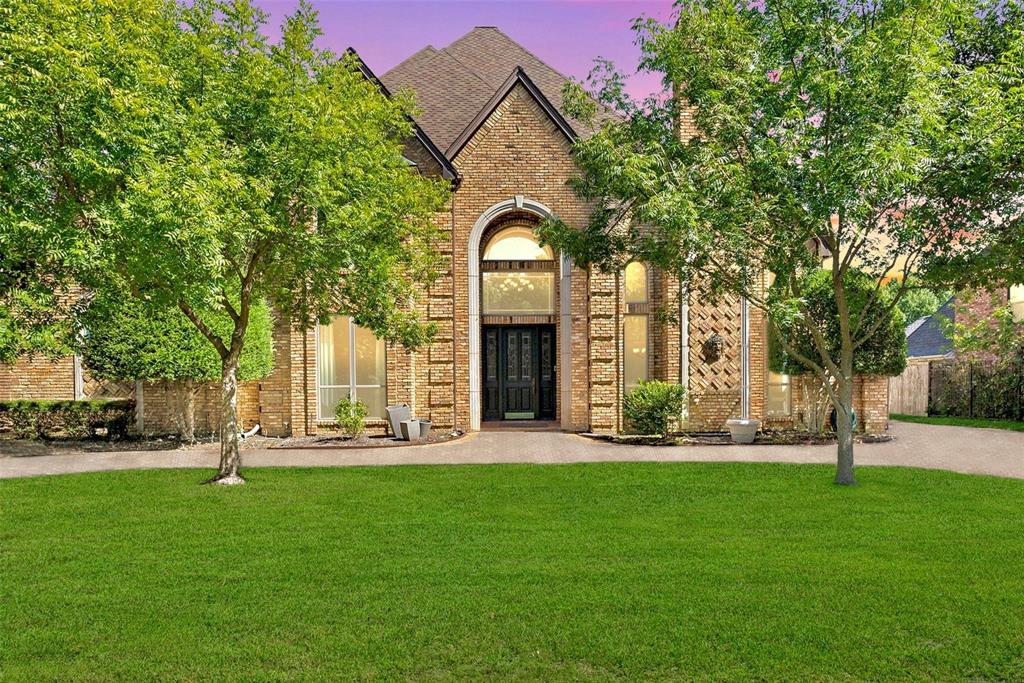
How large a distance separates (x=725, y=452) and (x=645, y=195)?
7.06 meters

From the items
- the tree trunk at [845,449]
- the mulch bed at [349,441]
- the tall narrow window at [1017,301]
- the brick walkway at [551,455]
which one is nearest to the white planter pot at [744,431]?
the brick walkway at [551,455]

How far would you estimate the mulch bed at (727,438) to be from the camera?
1775 centimetres

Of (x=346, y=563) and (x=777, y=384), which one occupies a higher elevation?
(x=777, y=384)

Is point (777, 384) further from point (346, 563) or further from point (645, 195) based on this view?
point (346, 563)

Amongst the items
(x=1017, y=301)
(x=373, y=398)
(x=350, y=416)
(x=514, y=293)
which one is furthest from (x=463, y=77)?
(x=1017, y=301)

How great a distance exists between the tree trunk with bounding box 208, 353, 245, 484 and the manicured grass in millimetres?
22186

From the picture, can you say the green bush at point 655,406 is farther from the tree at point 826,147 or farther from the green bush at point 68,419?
the green bush at point 68,419

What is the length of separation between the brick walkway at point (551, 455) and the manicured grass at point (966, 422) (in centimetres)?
500

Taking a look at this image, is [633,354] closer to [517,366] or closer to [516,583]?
[517,366]

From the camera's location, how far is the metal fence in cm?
2427

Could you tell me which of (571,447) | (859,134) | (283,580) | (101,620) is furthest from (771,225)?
(101,620)

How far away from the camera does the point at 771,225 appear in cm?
1145

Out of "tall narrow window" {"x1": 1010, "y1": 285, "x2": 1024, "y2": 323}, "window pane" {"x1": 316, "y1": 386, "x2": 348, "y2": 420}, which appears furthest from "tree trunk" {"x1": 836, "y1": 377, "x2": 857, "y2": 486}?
"tall narrow window" {"x1": 1010, "y1": 285, "x2": 1024, "y2": 323}

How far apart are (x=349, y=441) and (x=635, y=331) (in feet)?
28.2
